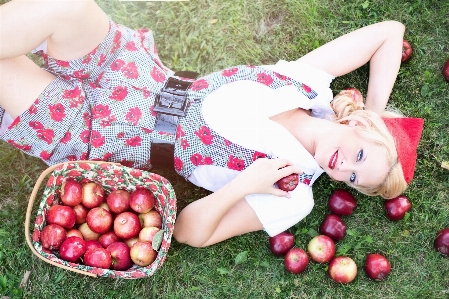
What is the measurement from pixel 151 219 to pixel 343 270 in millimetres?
1462

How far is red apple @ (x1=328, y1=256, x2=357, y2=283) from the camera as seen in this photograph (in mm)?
3514

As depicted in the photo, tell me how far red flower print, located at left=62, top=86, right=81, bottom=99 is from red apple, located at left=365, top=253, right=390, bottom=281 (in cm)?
245

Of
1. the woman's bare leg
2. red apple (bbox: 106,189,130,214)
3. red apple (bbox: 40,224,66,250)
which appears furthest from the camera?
the woman's bare leg

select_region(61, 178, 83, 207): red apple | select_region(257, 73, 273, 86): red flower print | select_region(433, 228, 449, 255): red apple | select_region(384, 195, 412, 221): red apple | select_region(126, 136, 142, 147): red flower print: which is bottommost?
select_region(433, 228, 449, 255): red apple

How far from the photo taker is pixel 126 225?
3240 millimetres

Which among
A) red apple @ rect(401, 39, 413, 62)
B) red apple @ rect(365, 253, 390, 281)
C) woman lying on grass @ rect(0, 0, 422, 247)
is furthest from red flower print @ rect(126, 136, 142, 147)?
red apple @ rect(401, 39, 413, 62)

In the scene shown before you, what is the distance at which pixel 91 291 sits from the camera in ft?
11.5

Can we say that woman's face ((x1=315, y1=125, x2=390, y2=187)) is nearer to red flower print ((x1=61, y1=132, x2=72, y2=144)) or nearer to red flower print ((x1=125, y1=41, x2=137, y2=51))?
red flower print ((x1=125, y1=41, x2=137, y2=51))

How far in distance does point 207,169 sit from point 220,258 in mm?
829

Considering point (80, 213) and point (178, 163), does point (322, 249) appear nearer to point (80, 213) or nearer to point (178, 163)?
point (178, 163)

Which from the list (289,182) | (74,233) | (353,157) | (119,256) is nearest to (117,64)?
(74,233)

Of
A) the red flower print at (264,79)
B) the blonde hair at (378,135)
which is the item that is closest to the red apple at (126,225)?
the red flower print at (264,79)

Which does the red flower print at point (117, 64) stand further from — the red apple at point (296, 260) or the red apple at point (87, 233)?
the red apple at point (296, 260)

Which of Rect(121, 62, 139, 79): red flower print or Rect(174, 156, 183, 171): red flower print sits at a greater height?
Rect(121, 62, 139, 79): red flower print
